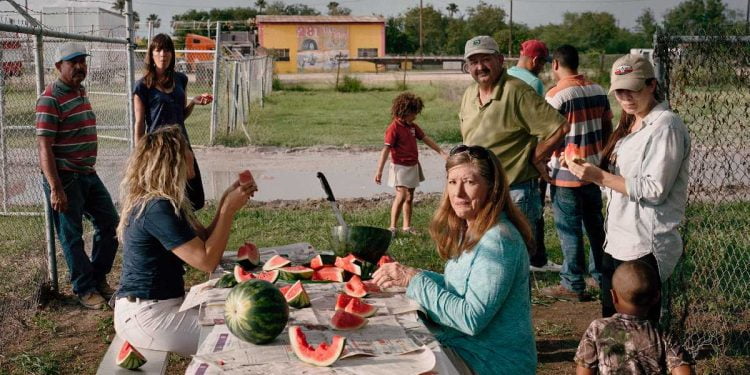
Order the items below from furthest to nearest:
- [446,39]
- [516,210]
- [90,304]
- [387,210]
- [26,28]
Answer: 1. [446,39]
2. [387,210]
3. [90,304]
4. [26,28]
5. [516,210]

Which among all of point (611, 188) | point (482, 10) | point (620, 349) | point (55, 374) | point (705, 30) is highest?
point (482, 10)

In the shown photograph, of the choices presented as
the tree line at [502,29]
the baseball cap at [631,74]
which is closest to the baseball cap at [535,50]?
the baseball cap at [631,74]

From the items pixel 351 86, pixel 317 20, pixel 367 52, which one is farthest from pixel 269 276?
pixel 367 52

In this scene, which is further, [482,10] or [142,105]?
[482,10]

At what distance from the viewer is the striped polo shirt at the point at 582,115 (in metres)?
7.56

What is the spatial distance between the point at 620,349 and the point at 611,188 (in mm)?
1442

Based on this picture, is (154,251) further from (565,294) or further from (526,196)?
(565,294)

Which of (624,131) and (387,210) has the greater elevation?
(624,131)

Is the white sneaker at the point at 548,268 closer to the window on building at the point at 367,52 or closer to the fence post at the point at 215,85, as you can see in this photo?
the fence post at the point at 215,85

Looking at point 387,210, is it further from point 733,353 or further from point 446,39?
point 446,39

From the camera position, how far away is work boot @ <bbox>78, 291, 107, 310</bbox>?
757cm

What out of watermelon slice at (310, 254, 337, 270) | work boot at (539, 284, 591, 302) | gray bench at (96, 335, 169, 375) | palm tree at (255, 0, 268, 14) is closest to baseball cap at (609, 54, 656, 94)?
→ watermelon slice at (310, 254, 337, 270)

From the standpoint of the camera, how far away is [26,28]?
6914mm

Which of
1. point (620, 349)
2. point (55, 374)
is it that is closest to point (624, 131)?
point (620, 349)
